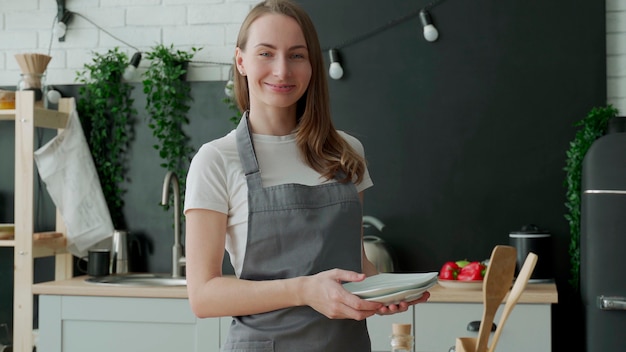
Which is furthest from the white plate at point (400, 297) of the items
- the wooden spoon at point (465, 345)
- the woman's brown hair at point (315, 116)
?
the woman's brown hair at point (315, 116)

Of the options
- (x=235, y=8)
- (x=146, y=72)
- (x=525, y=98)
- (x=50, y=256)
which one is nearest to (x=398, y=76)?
(x=525, y=98)

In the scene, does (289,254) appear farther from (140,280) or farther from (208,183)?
(140,280)

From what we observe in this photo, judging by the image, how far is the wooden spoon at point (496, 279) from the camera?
4.79ft

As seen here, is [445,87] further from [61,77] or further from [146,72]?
[61,77]

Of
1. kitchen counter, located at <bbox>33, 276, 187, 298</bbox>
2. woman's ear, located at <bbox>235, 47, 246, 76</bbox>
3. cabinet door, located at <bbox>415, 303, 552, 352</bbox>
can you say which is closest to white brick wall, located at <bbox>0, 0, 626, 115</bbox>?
kitchen counter, located at <bbox>33, 276, 187, 298</bbox>

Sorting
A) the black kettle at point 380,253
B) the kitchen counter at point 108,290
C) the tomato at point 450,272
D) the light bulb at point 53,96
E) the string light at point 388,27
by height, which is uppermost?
the string light at point 388,27

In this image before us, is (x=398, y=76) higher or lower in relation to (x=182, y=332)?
higher

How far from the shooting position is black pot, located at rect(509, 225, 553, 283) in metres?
3.35

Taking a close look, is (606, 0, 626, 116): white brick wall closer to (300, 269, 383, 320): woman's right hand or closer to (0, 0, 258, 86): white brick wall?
(0, 0, 258, 86): white brick wall

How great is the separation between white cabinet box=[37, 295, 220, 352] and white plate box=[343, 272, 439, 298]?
6.02 ft

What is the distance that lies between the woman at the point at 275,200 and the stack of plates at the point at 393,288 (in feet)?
0.40

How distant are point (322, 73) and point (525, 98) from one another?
81.3 inches

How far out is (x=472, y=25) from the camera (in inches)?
143

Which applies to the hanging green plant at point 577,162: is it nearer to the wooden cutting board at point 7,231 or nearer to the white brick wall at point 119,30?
the white brick wall at point 119,30
